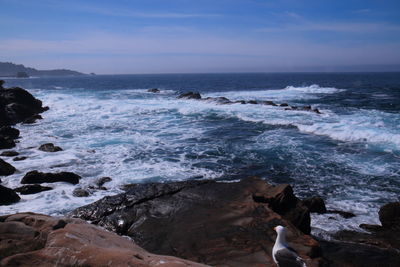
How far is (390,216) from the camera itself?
8656 mm

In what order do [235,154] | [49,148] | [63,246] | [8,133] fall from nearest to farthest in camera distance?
[63,246], [235,154], [49,148], [8,133]

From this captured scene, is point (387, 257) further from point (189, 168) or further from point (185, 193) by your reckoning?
point (189, 168)

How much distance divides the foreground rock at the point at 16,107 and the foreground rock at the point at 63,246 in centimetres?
2523

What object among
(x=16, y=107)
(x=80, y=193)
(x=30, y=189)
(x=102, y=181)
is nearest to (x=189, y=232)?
(x=80, y=193)

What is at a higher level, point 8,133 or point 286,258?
point 286,258

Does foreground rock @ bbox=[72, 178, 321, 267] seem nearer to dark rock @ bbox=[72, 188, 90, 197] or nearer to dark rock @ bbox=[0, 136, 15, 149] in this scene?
dark rock @ bbox=[72, 188, 90, 197]

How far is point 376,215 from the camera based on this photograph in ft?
30.5

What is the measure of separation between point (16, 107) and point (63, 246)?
1173 inches

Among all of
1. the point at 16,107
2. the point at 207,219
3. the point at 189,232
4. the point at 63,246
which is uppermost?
the point at 16,107

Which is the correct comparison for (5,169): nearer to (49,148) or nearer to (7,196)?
(7,196)

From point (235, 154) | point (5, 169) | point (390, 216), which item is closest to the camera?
point (390, 216)

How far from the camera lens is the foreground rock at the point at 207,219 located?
20.1ft

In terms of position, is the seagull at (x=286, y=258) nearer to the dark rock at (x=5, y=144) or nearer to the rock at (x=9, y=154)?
the rock at (x=9, y=154)

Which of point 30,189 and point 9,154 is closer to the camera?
point 30,189
